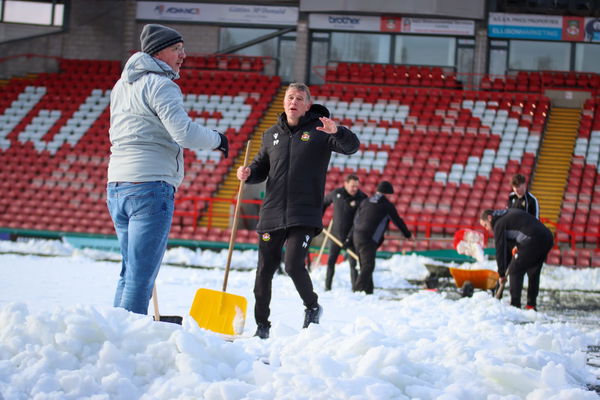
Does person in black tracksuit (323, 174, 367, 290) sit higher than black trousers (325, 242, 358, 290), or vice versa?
person in black tracksuit (323, 174, 367, 290)

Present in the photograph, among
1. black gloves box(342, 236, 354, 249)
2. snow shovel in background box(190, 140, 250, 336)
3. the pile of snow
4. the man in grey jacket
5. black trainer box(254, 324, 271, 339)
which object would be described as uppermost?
the man in grey jacket

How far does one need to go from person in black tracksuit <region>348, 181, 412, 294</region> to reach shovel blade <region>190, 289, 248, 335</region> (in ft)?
15.5

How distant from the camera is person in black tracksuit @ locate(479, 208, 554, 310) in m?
8.88

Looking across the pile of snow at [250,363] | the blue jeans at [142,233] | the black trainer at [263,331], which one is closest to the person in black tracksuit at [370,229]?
the black trainer at [263,331]

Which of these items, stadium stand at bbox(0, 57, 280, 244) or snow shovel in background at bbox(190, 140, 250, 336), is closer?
snow shovel in background at bbox(190, 140, 250, 336)

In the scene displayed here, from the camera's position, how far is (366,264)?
1030 cm

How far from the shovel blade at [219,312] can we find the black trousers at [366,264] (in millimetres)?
4706

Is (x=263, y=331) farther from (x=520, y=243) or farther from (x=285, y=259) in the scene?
(x=520, y=243)

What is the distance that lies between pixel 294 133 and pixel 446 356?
2102mm

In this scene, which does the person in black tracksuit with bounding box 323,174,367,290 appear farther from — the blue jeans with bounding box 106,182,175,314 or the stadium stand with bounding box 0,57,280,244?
the stadium stand with bounding box 0,57,280,244

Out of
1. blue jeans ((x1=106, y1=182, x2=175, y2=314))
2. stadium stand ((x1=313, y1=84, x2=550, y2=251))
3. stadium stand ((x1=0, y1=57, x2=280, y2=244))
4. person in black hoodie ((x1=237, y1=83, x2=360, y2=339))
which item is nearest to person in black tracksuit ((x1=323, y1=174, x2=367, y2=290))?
person in black hoodie ((x1=237, y1=83, x2=360, y2=339))

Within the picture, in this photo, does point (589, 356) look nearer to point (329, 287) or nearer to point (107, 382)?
point (107, 382)

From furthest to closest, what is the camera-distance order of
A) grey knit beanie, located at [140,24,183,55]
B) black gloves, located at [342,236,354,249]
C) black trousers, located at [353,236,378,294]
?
black gloves, located at [342,236,354,249] → black trousers, located at [353,236,378,294] → grey knit beanie, located at [140,24,183,55]

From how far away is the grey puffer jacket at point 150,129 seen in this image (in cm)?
443
